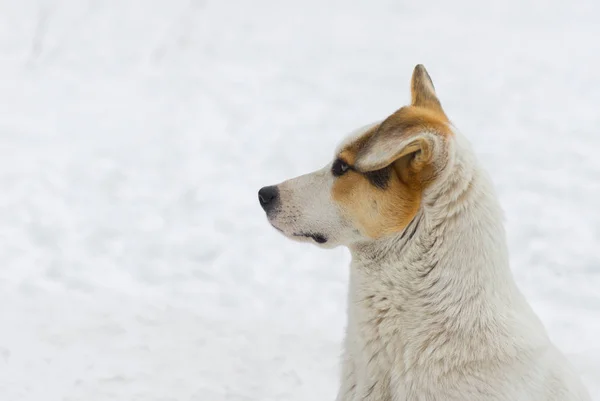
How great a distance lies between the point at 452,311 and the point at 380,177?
59 centimetres

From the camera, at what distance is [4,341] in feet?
16.5

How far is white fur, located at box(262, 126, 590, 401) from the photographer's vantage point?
2.92 meters

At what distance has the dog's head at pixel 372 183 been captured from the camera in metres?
2.85

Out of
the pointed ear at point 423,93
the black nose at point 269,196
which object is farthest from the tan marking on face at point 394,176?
the black nose at point 269,196

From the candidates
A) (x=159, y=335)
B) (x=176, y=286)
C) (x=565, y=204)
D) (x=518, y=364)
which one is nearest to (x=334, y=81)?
(x=565, y=204)

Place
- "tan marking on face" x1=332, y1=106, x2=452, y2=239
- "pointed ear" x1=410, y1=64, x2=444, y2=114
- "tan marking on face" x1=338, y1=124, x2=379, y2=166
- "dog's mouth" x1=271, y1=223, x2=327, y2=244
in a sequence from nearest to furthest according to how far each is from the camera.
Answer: "tan marking on face" x1=332, y1=106, x2=452, y2=239
"tan marking on face" x1=338, y1=124, x2=379, y2=166
"dog's mouth" x1=271, y1=223, x2=327, y2=244
"pointed ear" x1=410, y1=64, x2=444, y2=114

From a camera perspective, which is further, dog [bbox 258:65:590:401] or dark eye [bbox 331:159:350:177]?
dark eye [bbox 331:159:350:177]

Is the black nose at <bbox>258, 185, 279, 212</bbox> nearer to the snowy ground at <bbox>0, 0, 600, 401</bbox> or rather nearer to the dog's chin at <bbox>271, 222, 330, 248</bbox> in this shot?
the dog's chin at <bbox>271, 222, 330, 248</bbox>

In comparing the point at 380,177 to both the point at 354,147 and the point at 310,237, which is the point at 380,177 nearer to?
the point at 354,147

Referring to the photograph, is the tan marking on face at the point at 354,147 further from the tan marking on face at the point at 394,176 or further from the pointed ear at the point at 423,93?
the pointed ear at the point at 423,93

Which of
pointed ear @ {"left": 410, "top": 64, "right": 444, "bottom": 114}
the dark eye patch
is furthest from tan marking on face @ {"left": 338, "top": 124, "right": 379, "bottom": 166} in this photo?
pointed ear @ {"left": 410, "top": 64, "right": 444, "bottom": 114}

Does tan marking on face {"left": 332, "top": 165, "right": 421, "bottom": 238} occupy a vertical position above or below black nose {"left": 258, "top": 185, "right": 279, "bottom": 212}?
below

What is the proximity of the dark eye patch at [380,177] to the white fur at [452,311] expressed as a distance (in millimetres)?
163

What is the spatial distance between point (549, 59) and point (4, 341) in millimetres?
7263
